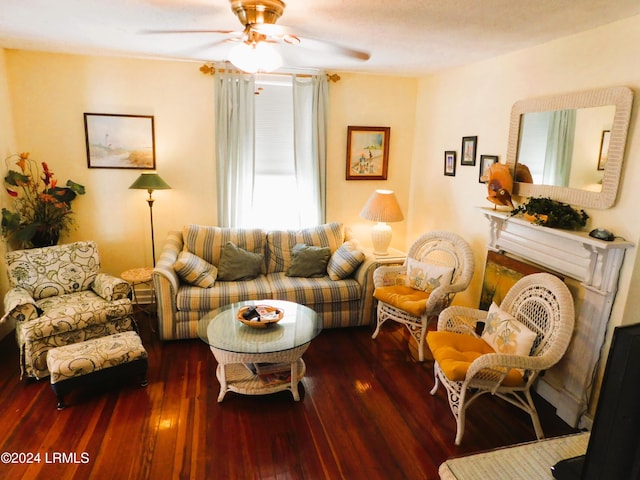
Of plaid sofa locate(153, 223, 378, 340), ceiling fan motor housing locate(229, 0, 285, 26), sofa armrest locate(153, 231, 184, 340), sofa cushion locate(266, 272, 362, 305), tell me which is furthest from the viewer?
sofa cushion locate(266, 272, 362, 305)

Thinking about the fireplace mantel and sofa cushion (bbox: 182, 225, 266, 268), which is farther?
sofa cushion (bbox: 182, 225, 266, 268)

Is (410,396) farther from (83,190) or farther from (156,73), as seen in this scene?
(156,73)

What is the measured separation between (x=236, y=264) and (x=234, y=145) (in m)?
1.25

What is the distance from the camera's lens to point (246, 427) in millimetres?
2496

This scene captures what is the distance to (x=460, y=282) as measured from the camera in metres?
3.35

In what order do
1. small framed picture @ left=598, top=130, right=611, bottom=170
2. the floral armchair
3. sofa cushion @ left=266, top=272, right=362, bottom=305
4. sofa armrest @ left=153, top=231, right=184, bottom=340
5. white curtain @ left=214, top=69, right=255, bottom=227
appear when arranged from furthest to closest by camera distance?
white curtain @ left=214, top=69, right=255, bottom=227
sofa cushion @ left=266, top=272, right=362, bottom=305
sofa armrest @ left=153, top=231, right=184, bottom=340
the floral armchair
small framed picture @ left=598, top=130, right=611, bottom=170

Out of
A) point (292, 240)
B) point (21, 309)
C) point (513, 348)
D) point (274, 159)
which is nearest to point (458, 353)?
point (513, 348)

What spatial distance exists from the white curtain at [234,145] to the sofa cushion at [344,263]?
45.0 inches

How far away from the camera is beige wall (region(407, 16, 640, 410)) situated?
231cm

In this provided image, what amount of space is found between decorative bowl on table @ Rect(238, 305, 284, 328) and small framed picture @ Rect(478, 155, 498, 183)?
1.99 metres

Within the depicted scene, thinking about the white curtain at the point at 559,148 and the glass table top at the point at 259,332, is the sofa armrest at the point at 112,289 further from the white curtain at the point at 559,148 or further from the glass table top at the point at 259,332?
the white curtain at the point at 559,148

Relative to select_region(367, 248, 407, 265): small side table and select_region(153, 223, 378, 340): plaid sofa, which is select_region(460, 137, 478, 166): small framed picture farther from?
select_region(153, 223, 378, 340): plaid sofa

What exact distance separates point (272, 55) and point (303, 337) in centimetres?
174

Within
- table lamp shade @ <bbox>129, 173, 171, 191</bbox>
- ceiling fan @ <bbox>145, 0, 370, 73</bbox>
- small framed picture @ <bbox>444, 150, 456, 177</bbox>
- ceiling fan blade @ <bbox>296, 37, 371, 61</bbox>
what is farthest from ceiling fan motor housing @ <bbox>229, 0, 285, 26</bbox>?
small framed picture @ <bbox>444, 150, 456, 177</bbox>
